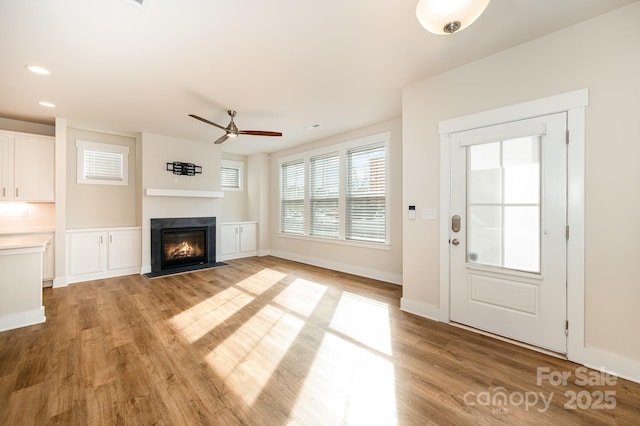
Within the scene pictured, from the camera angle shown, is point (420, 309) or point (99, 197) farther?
point (99, 197)

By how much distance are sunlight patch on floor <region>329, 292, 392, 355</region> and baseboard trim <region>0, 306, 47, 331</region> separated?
10.9ft

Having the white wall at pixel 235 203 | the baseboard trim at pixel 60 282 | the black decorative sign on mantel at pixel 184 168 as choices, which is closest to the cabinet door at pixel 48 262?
the baseboard trim at pixel 60 282

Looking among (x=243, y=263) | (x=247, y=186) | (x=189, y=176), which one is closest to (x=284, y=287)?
(x=243, y=263)

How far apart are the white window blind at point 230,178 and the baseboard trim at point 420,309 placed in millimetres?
5472

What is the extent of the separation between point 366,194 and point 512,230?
265cm

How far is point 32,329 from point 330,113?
14.9 feet

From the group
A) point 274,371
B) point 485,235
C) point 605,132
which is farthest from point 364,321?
point 605,132

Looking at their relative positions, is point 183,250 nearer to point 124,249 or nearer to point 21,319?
point 124,249

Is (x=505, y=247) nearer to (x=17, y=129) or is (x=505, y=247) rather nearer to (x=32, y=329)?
(x=32, y=329)

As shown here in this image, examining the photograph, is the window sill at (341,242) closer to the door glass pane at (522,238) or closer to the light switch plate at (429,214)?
the light switch plate at (429,214)

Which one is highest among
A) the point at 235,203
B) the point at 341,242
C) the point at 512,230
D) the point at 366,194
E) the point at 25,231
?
the point at 366,194

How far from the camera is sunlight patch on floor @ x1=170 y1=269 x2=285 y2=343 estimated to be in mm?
2805

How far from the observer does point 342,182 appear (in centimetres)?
529

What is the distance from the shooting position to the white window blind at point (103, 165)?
5016mm
